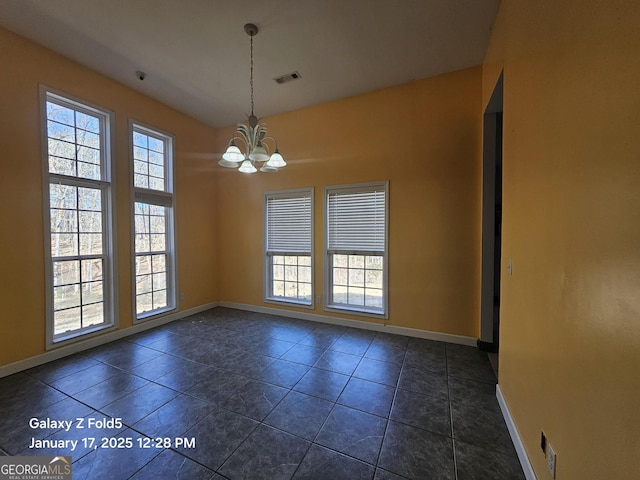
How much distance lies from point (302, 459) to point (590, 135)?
2.19 meters

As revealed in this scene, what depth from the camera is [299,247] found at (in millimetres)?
4262

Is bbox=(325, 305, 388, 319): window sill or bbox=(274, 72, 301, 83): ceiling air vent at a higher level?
bbox=(274, 72, 301, 83): ceiling air vent

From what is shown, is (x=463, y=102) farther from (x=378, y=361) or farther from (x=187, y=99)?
(x=187, y=99)

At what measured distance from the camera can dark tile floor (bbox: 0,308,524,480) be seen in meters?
1.55

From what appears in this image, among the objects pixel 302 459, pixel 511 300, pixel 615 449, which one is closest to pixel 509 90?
pixel 511 300

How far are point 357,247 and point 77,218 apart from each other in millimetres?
3629

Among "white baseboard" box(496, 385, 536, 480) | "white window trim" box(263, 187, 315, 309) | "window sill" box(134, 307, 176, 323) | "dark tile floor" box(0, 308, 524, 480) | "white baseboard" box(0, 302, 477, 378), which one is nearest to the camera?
"white baseboard" box(496, 385, 536, 480)

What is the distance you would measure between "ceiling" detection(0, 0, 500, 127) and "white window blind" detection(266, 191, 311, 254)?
1600mm

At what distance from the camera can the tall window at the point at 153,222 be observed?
3.76 meters

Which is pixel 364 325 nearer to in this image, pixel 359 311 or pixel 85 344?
pixel 359 311

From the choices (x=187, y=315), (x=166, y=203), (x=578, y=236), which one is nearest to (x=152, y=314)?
(x=187, y=315)

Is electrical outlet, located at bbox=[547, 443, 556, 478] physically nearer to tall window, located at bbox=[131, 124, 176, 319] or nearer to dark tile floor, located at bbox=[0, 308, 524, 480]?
dark tile floor, located at bbox=[0, 308, 524, 480]

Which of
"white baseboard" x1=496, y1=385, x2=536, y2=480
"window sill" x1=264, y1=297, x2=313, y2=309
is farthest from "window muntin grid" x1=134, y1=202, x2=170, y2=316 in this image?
"white baseboard" x1=496, y1=385, x2=536, y2=480

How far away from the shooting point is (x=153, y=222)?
4000 millimetres
